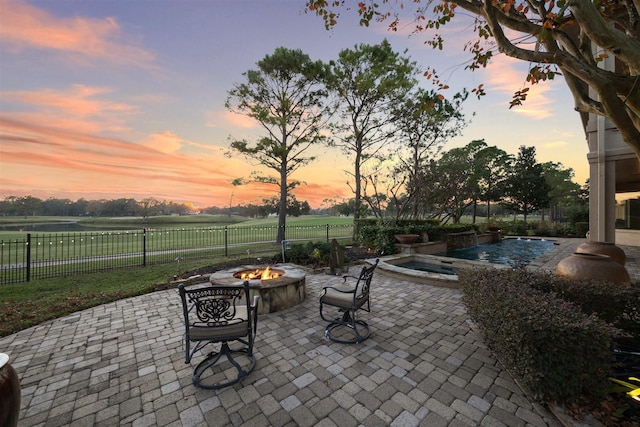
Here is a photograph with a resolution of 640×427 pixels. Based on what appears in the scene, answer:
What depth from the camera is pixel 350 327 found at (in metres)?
4.12

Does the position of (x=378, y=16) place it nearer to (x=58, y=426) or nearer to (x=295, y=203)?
(x=58, y=426)

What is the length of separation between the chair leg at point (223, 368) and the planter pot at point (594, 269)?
601cm

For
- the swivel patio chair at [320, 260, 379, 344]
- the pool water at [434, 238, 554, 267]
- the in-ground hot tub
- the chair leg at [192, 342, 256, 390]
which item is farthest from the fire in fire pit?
the pool water at [434, 238, 554, 267]

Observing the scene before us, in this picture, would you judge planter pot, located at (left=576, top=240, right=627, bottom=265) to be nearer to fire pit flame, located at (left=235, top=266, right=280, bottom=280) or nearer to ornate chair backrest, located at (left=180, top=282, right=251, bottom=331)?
fire pit flame, located at (left=235, top=266, right=280, bottom=280)

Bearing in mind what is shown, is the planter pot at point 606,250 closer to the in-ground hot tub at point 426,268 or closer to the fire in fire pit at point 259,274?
the in-ground hot tub at point 426,268

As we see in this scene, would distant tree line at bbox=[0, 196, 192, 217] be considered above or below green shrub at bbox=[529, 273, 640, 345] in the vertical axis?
above

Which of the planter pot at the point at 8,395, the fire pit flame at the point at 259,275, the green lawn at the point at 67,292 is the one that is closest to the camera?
the planter pot at the point at 8,395

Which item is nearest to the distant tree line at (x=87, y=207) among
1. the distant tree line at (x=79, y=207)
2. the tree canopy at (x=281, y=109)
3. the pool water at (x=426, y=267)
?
the distant tree line at (x=79, y=207)

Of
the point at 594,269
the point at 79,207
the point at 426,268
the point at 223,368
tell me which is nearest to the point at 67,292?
the point at 223,368

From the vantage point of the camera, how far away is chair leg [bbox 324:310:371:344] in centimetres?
364

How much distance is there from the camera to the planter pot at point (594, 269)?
439 cm

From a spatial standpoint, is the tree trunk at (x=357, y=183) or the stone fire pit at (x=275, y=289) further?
the tree trunk at (x=357, y=183)

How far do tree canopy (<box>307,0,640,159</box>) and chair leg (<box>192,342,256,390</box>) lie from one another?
557cm

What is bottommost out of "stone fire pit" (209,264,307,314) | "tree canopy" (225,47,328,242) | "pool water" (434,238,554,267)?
"pool water" (434,238,554,267)
